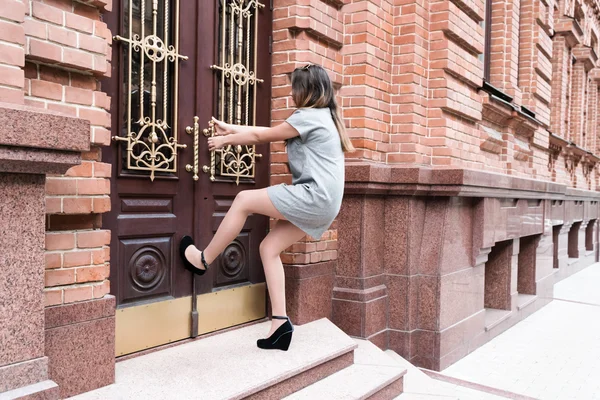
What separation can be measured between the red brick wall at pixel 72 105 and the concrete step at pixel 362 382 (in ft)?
4.71

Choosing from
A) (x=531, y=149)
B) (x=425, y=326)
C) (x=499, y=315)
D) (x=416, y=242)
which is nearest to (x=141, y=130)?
(x=416, y=242)

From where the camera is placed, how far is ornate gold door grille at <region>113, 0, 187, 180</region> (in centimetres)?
335

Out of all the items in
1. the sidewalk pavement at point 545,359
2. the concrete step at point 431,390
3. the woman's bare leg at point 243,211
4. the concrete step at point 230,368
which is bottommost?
the sidewalk pavement at point 545,359

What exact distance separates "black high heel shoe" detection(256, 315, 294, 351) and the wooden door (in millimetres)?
554

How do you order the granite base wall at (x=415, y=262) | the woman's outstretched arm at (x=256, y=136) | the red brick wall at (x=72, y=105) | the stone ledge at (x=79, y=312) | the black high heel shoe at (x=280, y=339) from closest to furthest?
the red brick wall at (x=72, y=105), the stone ledge at (x=79, y=312), the woman's outstretched arm at (x=256, y=136), the black high heel shoe at (x=280, y=339), the granite base wall at (x=415, y=262)

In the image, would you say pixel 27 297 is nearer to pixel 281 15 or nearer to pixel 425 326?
pixel 281 15

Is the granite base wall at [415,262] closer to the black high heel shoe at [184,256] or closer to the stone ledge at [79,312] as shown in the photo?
the black high heel shoe at [184,256]

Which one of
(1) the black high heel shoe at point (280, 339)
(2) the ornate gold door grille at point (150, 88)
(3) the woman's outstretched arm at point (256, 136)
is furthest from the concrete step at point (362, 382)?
(2) the ornate gold door grille at point (150, 88)

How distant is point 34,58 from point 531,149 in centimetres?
776

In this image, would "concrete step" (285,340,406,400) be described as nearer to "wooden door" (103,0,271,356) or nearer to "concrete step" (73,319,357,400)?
"concrete step" (73,319,357,400)

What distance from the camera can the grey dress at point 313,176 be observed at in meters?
3.32

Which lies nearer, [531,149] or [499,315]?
[499,315]

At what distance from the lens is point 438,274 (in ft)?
16.0

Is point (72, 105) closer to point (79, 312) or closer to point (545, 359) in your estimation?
point (79, 312)
